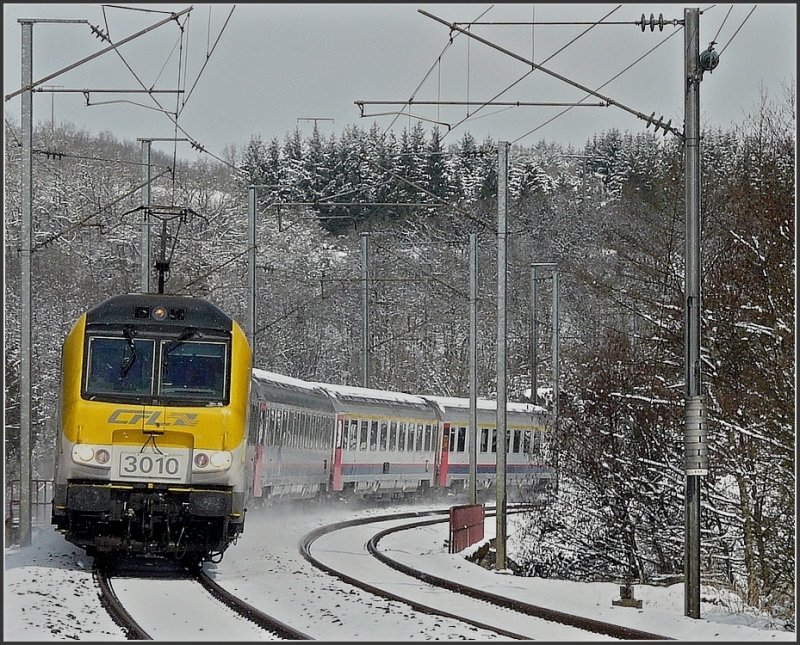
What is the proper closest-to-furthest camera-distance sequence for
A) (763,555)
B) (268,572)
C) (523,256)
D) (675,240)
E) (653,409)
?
(268,572), (763,555), (653,409), (675,240), (523,256)

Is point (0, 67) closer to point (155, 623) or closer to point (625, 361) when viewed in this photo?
point (155, 623)

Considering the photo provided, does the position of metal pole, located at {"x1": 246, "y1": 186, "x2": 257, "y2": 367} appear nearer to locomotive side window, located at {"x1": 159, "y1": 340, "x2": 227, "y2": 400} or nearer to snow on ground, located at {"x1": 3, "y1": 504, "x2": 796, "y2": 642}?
snow on ground, located at {"x1": 3, "y1": 504, "x2": 796, "y2": 642}

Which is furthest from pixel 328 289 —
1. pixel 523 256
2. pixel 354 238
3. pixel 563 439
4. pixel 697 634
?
pixel 697 634

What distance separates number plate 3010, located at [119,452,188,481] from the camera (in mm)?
14961

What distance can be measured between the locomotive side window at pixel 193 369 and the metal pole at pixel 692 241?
5240 millimetres

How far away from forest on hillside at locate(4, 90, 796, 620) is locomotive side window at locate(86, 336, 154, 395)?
497cm

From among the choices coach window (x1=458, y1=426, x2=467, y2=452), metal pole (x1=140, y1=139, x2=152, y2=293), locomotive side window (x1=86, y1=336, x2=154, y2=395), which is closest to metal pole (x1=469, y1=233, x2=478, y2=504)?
metal pole (x1=140, y1=139, x2=152, y2=293)

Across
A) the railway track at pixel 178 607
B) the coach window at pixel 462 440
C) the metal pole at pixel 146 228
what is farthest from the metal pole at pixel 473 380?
the railway track at pixel 178 607

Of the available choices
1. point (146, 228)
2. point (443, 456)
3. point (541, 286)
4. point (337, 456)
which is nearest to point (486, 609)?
point (146, 228)

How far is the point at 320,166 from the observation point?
73.2 meters

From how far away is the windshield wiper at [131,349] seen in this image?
15.3m

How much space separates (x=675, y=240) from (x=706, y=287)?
3.08m

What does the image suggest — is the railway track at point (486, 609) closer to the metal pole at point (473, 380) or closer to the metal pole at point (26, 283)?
the metal pole at point (26, 283)

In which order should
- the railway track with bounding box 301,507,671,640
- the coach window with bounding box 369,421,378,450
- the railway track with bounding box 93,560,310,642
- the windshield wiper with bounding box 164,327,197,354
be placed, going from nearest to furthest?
1. the railway track with bounding box 93,560,310,642
2. the railway track with bounding box 301,507,671,640
3. the windshield wiper with bounding box 164,327,197,354
4. the coach window with bounding box 369,421,378,450
